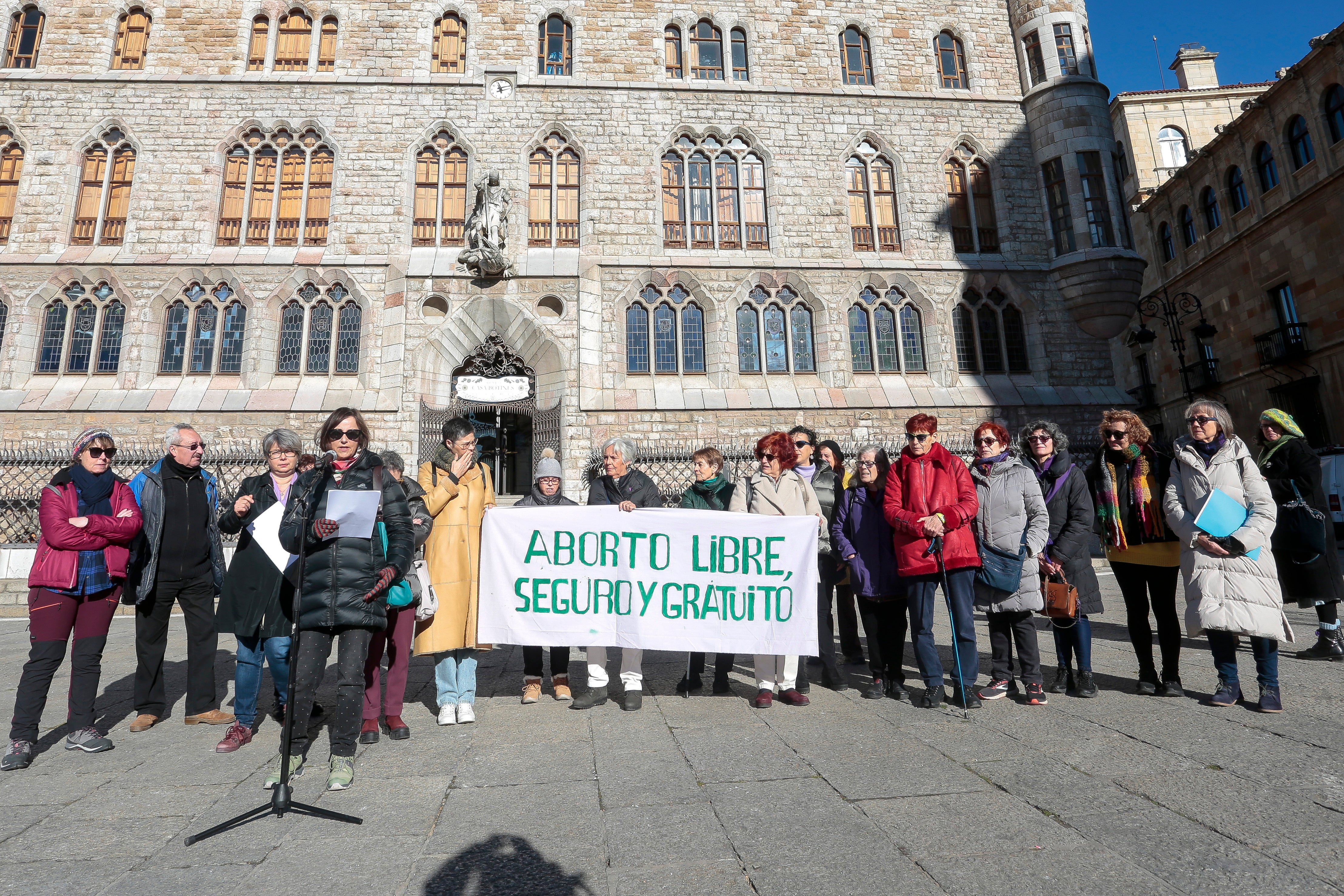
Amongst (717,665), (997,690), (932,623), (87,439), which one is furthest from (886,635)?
(87,439)

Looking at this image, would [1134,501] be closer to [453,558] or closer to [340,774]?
[453,558]

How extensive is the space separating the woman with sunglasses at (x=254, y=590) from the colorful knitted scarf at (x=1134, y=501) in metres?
5.22

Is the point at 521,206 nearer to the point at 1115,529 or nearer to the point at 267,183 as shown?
the point at 267,183

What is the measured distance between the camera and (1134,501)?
4418 millimetres

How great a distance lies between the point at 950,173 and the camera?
15883 millimetres

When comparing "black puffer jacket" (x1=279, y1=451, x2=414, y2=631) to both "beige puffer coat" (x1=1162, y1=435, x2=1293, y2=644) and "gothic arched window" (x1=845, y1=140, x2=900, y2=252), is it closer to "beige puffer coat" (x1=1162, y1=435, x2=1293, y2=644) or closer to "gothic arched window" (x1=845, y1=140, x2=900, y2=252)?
"beige puffer coat" (x1=1162, y1=435, x2=1293, y2=644)

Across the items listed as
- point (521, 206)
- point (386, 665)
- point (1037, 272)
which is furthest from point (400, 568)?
point (1037, 272)

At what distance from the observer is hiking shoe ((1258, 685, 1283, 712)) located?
12.3 feet

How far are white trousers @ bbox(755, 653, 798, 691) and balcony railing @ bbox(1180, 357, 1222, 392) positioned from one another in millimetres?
23559

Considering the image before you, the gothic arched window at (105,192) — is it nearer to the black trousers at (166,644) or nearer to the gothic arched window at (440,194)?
the gothic arched window at (440,194)

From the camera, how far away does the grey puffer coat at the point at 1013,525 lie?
4.23 metres

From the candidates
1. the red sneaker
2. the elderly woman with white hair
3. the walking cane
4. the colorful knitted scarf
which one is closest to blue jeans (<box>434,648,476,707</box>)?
the elderly woman with white hair

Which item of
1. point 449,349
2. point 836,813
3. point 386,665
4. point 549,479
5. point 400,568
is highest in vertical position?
point 449,349

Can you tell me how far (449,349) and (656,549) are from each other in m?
10.7
